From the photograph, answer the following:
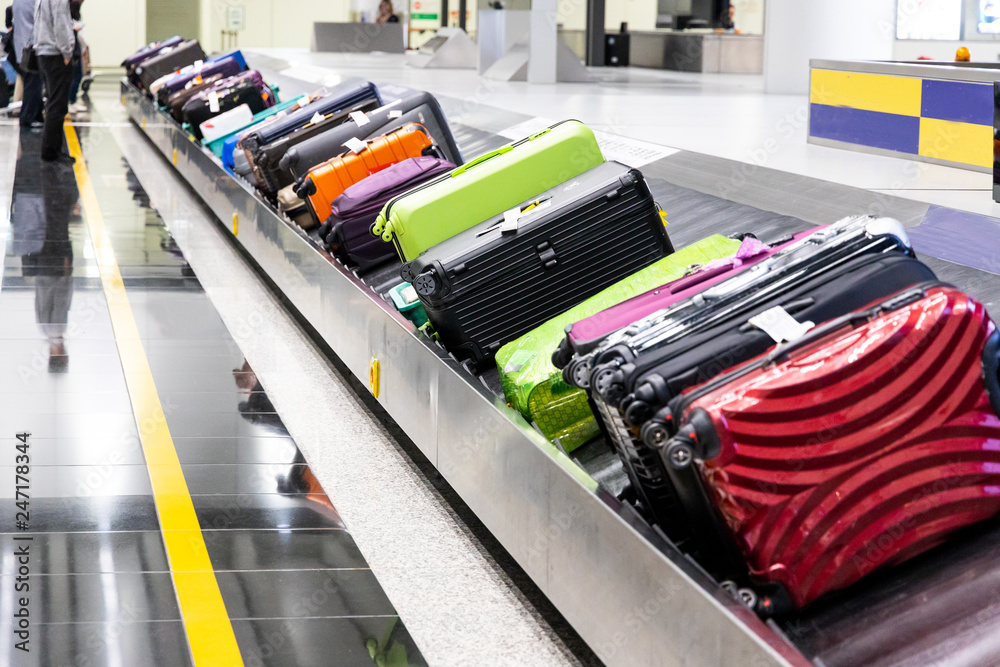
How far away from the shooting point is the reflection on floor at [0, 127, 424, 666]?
2543 mm

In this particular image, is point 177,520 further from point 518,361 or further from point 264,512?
point 518,361

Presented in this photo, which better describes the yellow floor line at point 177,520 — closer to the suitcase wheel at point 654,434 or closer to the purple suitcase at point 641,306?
the purple suitcase at point 641,306

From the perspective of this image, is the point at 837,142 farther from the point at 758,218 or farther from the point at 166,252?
the point at 166,252

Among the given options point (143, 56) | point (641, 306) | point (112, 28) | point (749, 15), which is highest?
point (749, 15)

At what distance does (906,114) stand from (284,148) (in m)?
3.49

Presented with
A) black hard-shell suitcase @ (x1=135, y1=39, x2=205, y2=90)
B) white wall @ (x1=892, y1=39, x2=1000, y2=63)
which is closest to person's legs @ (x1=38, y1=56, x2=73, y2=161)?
black hard-shell suitcase @ (x1=135, y1=39, x2=205, y2=90)

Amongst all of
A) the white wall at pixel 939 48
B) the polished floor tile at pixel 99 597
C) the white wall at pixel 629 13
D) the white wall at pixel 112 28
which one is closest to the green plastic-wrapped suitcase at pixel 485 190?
the polished floor tile at pixel 99 597

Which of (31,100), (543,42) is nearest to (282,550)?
(543,42)

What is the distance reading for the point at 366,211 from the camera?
15.5ft

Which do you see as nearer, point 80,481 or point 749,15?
point 80,481

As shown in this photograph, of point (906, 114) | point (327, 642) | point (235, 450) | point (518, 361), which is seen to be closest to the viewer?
point (327, 642)

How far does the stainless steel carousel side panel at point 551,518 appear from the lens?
1.81m

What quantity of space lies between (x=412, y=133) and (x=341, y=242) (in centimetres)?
74

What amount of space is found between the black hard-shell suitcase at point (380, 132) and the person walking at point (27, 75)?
6683 mm
